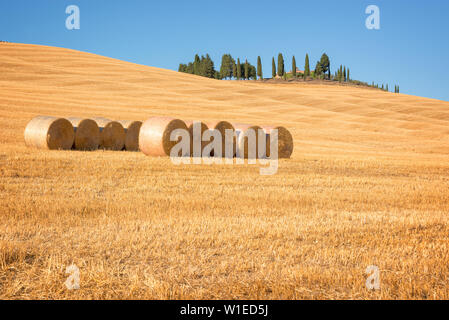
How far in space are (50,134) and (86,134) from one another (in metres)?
1.60

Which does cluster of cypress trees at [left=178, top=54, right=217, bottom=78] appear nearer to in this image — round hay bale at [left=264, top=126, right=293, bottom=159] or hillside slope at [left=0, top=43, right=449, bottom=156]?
hillside slope at [left=0, top=43, right=449, bottom=156]

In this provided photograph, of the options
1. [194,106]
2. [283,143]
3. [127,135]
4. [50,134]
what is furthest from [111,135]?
[194,106]

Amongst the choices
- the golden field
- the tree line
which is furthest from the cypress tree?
the golden field

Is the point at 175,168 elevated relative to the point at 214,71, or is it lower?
lower

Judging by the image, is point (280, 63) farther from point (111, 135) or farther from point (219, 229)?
point (219, 229)

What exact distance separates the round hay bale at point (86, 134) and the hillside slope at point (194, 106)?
331 centimetres

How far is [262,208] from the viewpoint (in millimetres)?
8008

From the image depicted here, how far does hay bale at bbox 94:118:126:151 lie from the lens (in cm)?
1848

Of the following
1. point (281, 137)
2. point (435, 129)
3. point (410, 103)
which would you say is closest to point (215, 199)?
point (281, 137)

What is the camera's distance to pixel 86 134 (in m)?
18.0

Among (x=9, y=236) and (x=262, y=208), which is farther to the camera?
(x=262, y=208)
